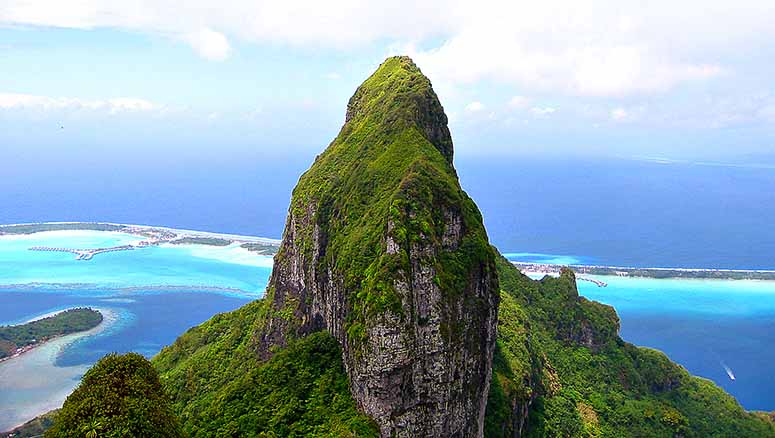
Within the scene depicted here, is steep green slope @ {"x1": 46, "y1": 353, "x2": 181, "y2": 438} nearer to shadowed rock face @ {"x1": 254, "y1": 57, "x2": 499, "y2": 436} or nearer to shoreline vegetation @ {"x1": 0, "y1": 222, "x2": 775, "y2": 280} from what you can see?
shadowed rock face @ {"x1": 254, "y1": 57, "x2": 499, "y2": 436}

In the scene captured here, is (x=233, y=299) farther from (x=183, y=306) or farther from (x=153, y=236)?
(x=153, y=236)

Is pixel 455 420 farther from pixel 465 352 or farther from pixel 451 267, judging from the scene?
pixel 451 267

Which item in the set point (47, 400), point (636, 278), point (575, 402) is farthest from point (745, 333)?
point (47, 400)

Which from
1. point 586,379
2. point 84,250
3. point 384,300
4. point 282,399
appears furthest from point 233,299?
point 384,300

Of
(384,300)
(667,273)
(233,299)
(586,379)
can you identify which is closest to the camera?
(384,300)

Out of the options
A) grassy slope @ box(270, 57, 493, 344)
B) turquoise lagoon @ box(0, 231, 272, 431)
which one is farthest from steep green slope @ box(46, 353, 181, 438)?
turquoise lagoon @ box(0, 231, 272, 431)
